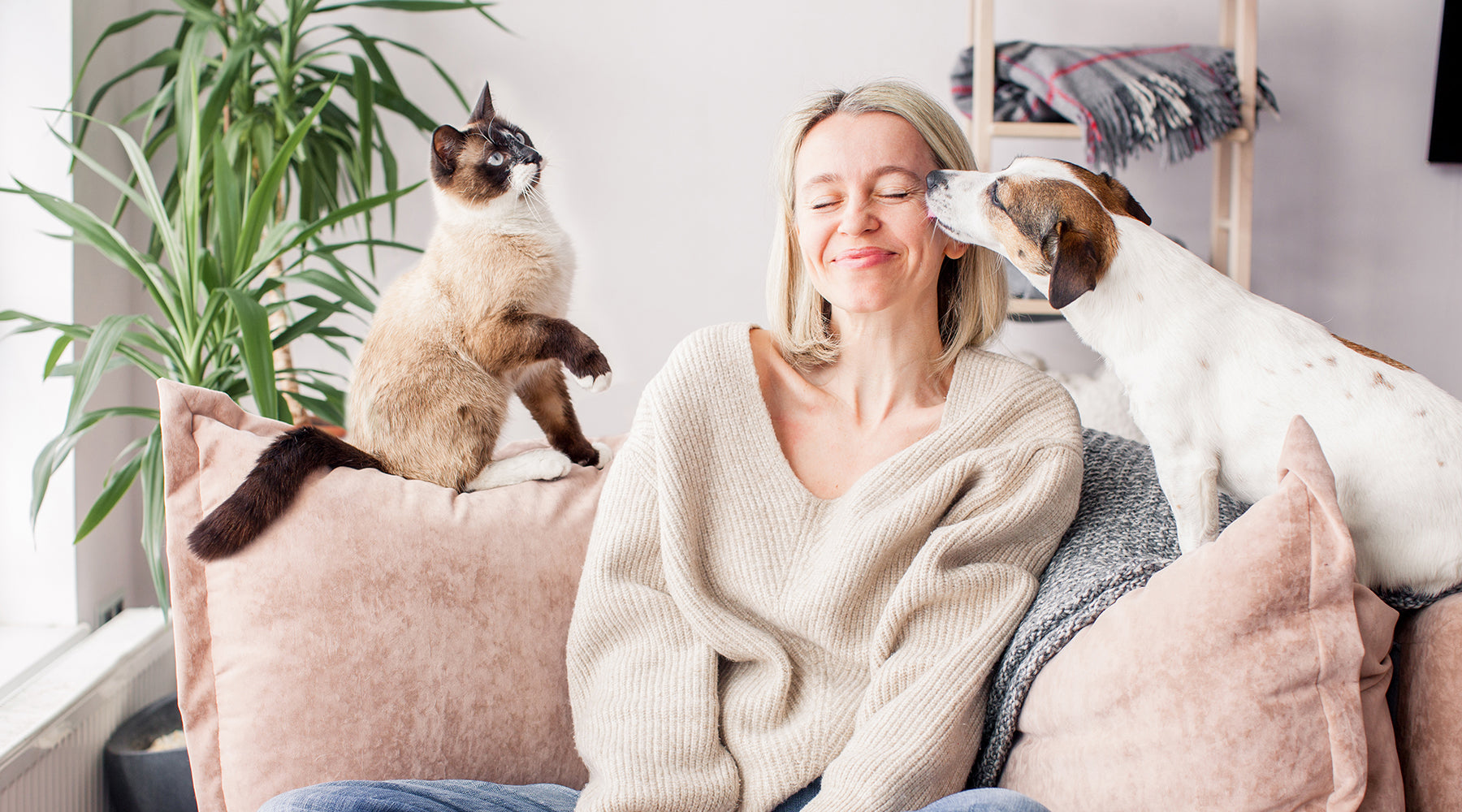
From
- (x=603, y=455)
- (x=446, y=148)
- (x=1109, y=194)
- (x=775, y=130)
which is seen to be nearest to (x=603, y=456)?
(x=603, y=455)

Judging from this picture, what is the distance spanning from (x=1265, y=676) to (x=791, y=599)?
49 centimetres

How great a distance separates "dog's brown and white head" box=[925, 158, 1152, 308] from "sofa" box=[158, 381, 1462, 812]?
0.87ft

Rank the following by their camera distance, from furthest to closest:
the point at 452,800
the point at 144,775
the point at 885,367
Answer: the point at 144,775 < the point at 885,367 < the point at 452,800

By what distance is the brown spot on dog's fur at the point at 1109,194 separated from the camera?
41.1 inches

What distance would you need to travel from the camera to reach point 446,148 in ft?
3.93

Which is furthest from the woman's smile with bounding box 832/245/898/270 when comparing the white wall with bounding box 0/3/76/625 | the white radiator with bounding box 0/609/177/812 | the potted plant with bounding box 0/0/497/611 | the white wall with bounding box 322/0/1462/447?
the white wall with bounding box 0/3/76/625

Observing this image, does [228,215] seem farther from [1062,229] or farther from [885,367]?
[1062,229]

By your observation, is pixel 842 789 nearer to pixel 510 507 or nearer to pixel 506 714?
pixel 506 714

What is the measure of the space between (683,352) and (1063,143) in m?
1.57

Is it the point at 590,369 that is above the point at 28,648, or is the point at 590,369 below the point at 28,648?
above

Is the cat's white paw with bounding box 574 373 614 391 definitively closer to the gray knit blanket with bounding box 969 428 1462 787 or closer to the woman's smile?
the woman's smile

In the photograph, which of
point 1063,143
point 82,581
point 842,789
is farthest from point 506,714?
point 1063,143

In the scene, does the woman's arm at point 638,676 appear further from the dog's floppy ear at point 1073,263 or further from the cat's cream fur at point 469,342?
the dog's floppy ear at point 1073,263

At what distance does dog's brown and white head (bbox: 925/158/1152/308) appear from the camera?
0.96 meters
